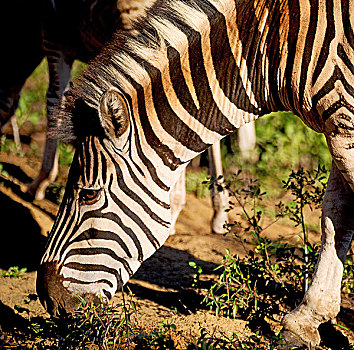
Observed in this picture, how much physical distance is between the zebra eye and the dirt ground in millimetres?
1042

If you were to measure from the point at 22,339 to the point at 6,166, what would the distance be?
15.9ft

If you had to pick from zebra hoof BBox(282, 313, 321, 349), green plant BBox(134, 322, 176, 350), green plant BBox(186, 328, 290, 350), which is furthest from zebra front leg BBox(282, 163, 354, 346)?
green plant BBox(134, 322, 176, 350)

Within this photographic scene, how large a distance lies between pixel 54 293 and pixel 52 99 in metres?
4.08

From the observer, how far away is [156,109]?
332 cm

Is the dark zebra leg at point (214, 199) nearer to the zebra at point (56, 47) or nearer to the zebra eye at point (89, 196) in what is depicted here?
the zebra at point (56, 47)

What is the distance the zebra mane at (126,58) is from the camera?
10.6ft

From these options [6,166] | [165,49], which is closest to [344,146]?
[165,49]

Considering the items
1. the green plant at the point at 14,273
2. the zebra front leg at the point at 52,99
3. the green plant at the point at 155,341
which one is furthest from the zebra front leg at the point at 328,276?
the zebra front leg at the point at 52,99

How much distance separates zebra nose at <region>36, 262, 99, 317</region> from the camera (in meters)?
3.27

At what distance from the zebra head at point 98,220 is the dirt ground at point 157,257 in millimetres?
685

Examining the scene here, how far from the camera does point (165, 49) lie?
128 inches

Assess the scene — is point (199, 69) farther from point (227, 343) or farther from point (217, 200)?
point (217, 200)

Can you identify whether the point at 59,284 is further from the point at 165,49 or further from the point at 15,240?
the point at 15,240

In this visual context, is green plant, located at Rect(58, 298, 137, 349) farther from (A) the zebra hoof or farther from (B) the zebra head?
(A) the zebra hoof
